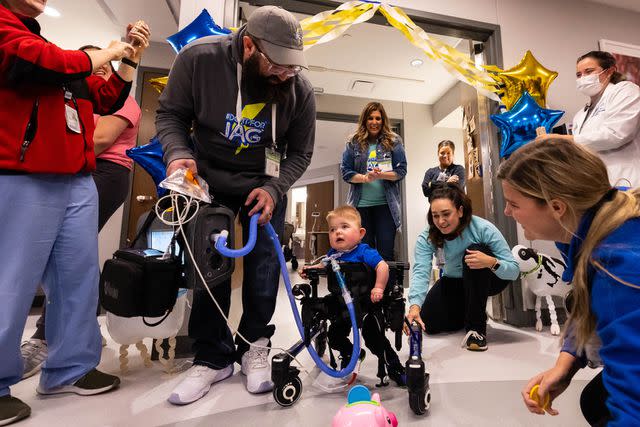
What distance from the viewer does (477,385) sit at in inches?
48.1

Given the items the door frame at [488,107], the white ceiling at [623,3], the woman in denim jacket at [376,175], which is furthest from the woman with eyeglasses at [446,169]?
the white ceiling at [623,3]

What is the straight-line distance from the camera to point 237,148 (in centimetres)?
124

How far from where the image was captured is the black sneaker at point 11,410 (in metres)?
0.97

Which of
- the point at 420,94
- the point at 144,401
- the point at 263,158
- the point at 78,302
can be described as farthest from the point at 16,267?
the point at 420,94

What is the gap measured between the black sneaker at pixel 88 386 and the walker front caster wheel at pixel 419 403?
103 cm

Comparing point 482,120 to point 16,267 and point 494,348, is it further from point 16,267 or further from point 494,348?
point 16,267

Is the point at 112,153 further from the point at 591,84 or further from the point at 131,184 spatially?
the point at 591,84

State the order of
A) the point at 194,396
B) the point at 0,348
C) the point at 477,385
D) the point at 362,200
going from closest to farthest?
the point at 0,348
the point at 194,396
the point at 477,385
the point at 362,200

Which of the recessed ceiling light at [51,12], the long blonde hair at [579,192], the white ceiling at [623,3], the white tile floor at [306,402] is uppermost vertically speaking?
the white ceiling at [623,3]

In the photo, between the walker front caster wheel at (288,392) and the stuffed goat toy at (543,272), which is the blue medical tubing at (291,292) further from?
the stuffed goat toy at (543,272)

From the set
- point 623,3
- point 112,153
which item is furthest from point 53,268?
point 623,3

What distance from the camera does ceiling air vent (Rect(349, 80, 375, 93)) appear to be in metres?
4.25

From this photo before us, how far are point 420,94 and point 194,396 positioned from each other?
4405 millimetres

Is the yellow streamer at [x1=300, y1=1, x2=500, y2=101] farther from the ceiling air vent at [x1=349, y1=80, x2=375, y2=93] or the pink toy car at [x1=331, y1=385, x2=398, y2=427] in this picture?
the ceiling air vent at [x1=349, y1=80, x2=375, y2=93]
